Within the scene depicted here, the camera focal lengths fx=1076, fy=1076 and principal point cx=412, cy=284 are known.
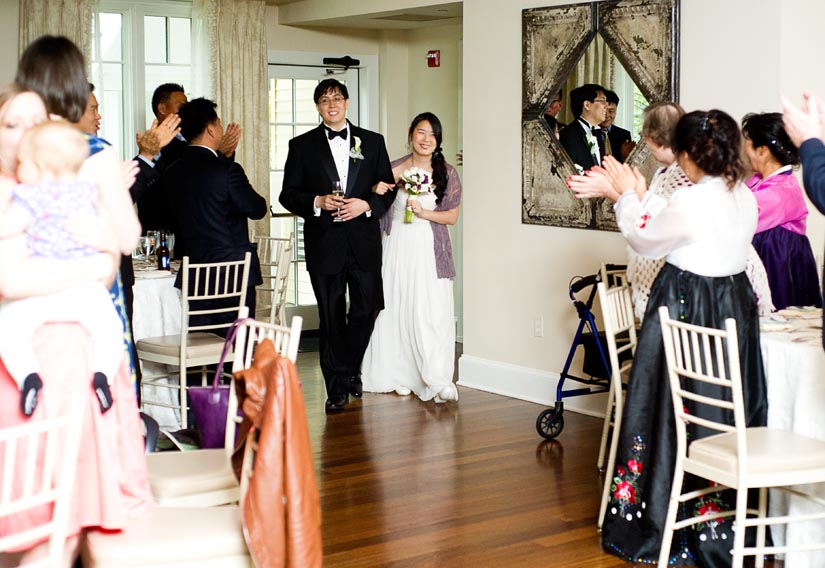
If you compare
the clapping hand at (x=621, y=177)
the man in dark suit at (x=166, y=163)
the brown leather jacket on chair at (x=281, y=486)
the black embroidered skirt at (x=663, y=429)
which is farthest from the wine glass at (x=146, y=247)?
the brown leather jacket on chair at (x=281, y=486)

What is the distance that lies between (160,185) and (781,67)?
3.49 m

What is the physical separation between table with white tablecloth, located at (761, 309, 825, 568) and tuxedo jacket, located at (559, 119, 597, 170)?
2.43 meters

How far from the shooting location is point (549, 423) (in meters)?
5.62

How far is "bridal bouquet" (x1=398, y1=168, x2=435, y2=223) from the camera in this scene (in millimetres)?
6578

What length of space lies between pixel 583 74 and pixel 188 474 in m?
3.84

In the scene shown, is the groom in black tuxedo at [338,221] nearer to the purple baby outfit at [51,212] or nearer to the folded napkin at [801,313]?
the folded napkin at [801,313]

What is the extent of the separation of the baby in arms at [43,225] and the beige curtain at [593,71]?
3.88 m

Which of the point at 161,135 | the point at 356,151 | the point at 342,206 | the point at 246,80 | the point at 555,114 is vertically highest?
the point at 246,80

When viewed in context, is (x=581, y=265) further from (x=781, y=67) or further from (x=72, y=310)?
(x=72, y=310)

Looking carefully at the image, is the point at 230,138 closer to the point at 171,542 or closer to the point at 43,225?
the point at 43,225

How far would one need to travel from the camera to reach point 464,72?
6973mm

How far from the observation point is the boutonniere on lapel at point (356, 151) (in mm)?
6461

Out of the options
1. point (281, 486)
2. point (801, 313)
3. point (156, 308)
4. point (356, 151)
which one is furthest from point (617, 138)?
point (281, 486)

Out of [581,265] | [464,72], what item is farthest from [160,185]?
[581,265]
